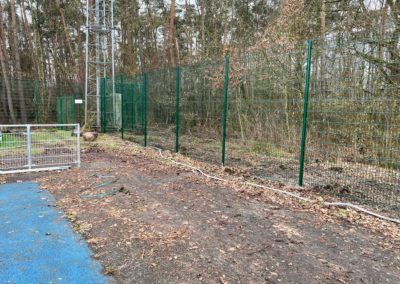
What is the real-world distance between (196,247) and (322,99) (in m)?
2.73

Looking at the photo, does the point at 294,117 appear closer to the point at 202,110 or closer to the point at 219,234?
the point at 202,110

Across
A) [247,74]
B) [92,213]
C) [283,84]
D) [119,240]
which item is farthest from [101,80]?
[119,240]

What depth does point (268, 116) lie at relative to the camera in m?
5.33

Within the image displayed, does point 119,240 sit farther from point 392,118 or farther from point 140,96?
point 140,96

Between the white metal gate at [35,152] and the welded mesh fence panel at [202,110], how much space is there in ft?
7.72

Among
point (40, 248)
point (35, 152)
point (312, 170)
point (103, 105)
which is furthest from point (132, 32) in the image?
point (40, 248)

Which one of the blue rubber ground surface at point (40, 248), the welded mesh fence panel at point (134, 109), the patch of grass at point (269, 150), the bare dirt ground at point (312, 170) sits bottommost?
the blue rubber ground surface at point (40, 248)

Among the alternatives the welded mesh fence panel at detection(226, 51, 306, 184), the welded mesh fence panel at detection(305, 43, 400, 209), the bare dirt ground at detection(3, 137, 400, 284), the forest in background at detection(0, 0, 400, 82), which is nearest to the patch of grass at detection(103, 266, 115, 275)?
the bare dirt ground at detection(3, 137, 400, 284)

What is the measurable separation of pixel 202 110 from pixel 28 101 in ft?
31.8

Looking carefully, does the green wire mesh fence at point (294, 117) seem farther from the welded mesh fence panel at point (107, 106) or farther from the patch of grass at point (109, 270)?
the welded mesh fence panel at point (107, 106)

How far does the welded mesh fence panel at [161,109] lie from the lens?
7.53m

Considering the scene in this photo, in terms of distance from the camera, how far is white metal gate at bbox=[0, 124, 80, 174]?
533 centimetres

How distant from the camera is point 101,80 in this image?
1174cm

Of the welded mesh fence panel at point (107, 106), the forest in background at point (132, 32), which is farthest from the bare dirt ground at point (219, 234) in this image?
the forest in background at point (132, 32)
